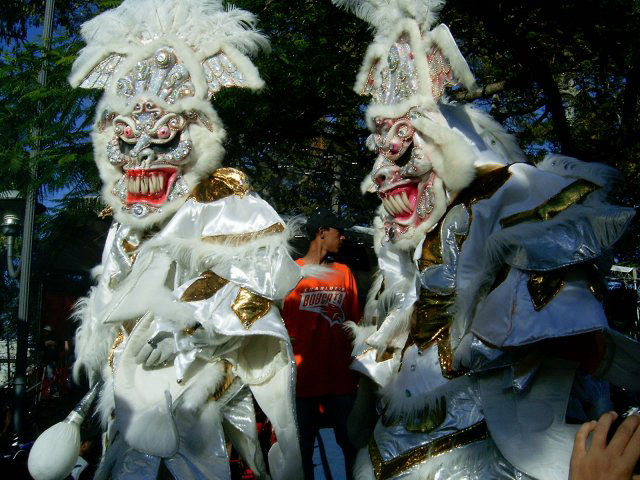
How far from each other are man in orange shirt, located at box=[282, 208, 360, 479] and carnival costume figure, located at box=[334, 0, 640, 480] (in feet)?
5.09

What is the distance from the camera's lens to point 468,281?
2721 millimetres

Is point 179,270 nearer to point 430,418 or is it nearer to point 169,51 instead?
point 169,51

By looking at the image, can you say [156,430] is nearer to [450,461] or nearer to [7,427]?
[450,461]

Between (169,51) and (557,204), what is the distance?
7.15 ft

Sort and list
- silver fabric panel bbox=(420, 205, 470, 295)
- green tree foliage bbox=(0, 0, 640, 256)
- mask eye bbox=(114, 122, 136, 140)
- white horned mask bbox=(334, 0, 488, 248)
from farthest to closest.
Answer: green tree foliage bbox=(0, 0, 640, 256) < mask eye bbox=(114, 122, 136, 140) < white horned mask bbox=(334, 0, 488, 248) < silver fabric panel bbox=(420, 205, 470, 295)

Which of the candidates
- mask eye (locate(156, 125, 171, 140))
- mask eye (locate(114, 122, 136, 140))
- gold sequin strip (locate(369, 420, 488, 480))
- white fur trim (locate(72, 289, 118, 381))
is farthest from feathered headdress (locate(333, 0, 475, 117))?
white fur trim (locate(72, 289, 118, 381))

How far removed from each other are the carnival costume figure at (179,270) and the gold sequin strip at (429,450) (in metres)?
0.70

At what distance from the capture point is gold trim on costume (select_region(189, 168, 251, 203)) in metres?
3.71

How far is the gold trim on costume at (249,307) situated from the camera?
336 cm

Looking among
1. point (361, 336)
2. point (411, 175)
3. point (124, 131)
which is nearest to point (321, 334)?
point (361, 336)

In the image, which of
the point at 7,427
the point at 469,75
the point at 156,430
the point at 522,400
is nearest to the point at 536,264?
the point at 522,400

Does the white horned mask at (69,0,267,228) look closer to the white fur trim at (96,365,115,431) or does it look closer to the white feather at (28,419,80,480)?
the white fur trim at (96,365,115,431)

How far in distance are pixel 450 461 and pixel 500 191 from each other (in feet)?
3.10

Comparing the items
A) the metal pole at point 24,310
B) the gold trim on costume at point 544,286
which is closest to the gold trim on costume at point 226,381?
the gold trim on costume at point 544,286
